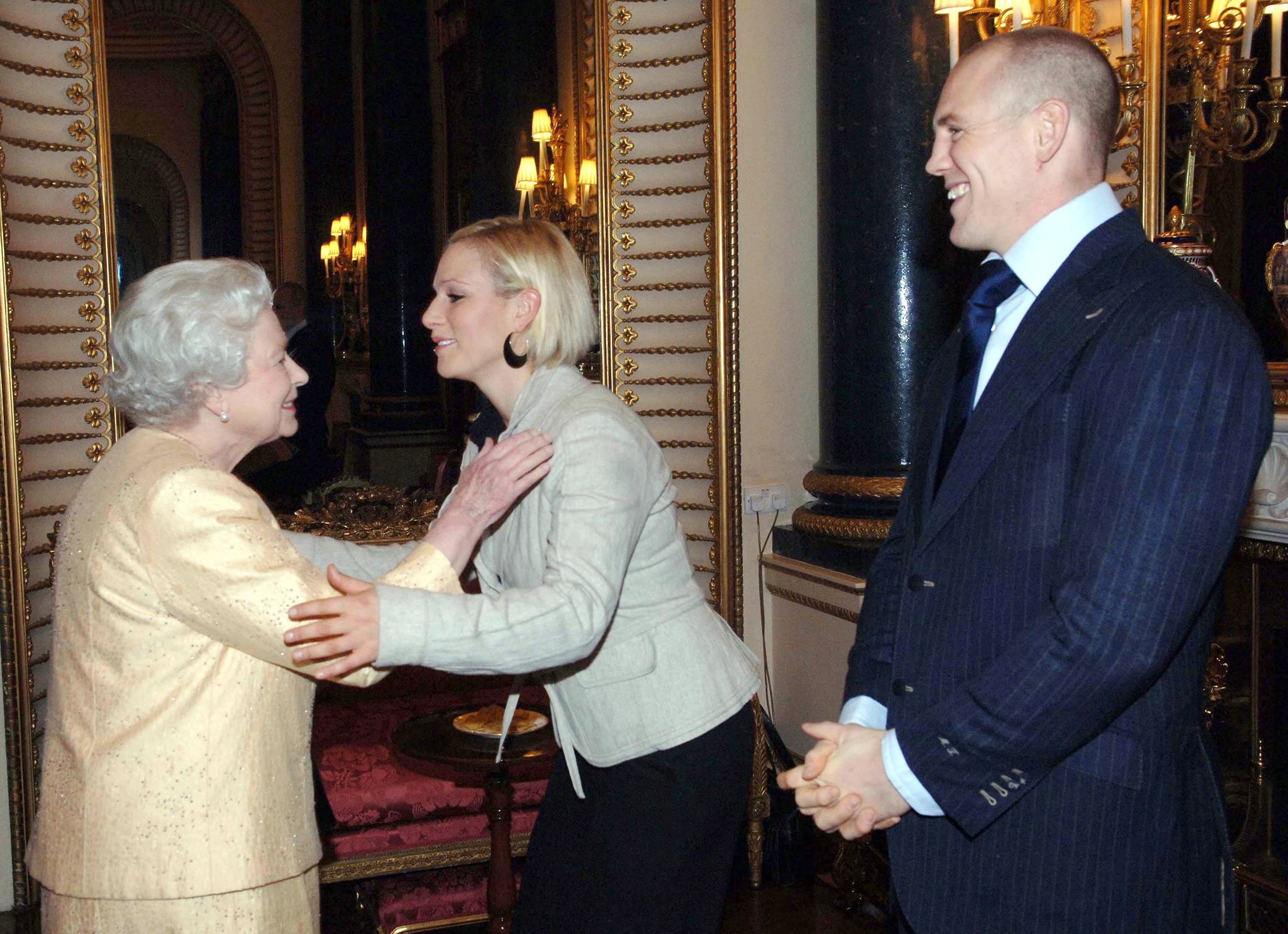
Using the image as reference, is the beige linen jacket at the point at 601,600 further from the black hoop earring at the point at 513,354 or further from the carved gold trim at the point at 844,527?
the carved gold trim at the point at 844,527

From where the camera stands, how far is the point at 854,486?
3891 mm

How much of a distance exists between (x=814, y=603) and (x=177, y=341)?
2600 mm

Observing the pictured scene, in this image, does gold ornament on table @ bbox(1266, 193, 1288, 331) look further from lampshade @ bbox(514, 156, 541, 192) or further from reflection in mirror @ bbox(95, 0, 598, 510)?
lampshade @ bbox(514, 156, 541, 192)

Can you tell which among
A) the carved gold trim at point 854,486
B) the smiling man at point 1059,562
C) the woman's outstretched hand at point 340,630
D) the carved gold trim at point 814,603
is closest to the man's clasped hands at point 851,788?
the smiling man at point 1059,562

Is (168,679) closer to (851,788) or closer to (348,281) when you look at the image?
(851,788)

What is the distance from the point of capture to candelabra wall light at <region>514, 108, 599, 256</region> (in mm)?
4152

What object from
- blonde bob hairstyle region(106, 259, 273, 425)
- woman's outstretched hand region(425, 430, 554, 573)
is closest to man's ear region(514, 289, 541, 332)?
woman's outstretched hand region(425, 430, 554, 573)

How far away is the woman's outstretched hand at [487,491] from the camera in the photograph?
70.2 inches

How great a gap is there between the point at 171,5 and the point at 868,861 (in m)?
3.53

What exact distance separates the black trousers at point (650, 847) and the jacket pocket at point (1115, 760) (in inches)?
28.2

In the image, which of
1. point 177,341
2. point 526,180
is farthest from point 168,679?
point 526,180

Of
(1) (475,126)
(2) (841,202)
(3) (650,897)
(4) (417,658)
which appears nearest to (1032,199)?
(4) (417,658)

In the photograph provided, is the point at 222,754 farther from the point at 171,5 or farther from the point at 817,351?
the point at 171,5

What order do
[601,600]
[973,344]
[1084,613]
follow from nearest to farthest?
[1084,613], [973,344], [601,600]
